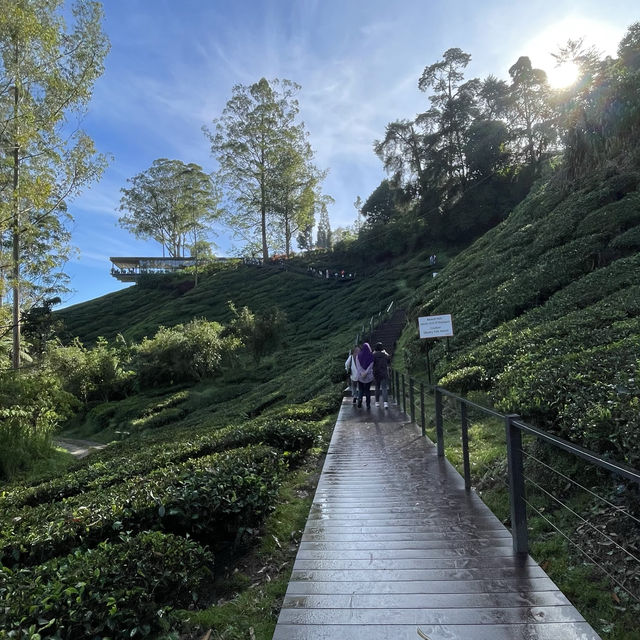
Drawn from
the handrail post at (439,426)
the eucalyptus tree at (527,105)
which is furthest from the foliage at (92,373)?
the eucalyptus tree at (527,105)

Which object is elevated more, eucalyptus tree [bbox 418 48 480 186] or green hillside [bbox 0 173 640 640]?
eucalyptus tree [bbox 418 48 480 186]

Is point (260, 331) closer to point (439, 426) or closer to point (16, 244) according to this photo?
point (16, 244)

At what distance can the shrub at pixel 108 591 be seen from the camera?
7.23 ft

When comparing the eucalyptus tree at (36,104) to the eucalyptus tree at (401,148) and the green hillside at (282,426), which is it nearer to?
the green hillside at (282,426)

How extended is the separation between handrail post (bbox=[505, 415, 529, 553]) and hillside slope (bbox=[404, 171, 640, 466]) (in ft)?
2.95

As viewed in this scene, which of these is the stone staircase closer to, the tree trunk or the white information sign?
the white information sign

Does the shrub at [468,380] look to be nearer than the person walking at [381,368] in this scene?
Yes

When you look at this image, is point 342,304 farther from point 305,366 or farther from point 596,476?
point 596,476

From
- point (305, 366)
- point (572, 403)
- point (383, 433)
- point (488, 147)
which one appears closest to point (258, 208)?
point (488, 147)

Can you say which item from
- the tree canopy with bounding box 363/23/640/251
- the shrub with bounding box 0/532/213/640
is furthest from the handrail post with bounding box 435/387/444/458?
the tree canopy with bounding box 363/23/640/251

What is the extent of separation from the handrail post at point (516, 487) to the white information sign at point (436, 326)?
6.85 meters

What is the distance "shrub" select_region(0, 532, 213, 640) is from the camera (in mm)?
2203

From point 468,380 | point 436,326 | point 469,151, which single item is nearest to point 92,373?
point 436,326

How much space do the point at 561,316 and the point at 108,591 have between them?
8823 mm
